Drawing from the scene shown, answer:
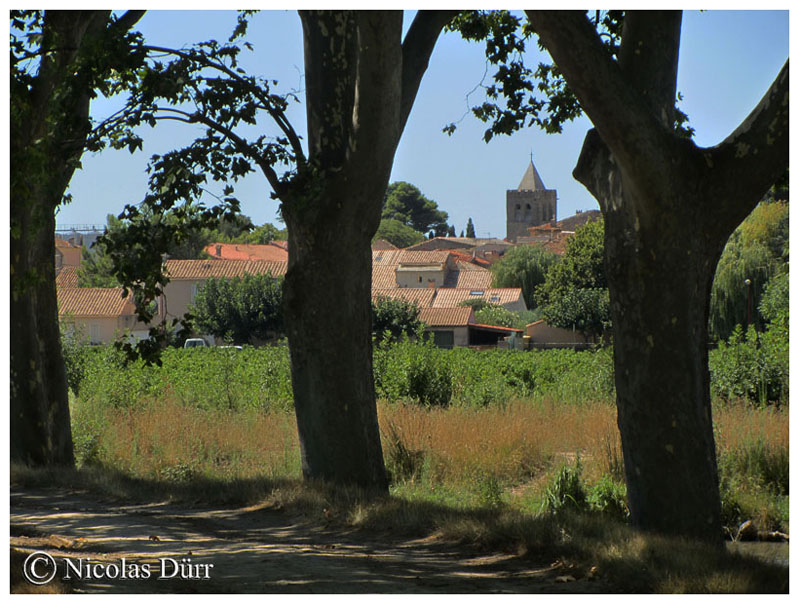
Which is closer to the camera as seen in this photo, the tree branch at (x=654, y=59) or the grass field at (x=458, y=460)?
the grass field at (x=458, y=460)

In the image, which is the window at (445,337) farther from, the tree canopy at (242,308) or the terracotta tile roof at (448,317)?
the tree canopy at (242,308)

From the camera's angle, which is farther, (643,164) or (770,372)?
(770,372)

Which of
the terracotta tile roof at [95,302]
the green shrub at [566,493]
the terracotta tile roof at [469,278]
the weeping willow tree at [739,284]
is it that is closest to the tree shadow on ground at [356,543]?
the green shrub at [566,493]

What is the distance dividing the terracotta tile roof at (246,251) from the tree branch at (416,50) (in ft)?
329

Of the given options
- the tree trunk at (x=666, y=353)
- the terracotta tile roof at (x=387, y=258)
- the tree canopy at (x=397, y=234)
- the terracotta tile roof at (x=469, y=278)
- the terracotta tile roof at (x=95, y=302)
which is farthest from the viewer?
the tree canopy at (x=397, y=234)

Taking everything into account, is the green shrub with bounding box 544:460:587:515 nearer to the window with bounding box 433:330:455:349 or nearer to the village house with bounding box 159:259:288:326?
the window with bounding box 433:330:455:349

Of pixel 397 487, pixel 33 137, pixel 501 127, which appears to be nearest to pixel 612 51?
pixel 501 127

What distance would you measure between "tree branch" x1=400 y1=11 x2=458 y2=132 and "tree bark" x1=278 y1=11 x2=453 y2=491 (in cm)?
18

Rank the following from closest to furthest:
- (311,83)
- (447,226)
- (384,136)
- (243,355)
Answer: (384,136), (311,83), (243,355), (447,226)

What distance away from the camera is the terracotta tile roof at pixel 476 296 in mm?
84000

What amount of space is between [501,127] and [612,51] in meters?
1.84

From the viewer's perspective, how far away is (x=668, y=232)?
720 centimetres

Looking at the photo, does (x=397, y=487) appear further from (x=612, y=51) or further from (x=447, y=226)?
(x=447, y=226)

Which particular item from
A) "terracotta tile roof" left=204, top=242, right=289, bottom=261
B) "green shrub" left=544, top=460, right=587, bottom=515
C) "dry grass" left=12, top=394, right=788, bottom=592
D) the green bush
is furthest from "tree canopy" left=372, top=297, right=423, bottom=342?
"terracotta tile roof" left=204, top=242, right=289, bottom=261
